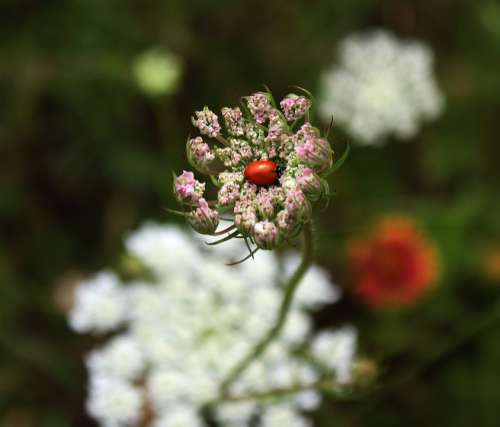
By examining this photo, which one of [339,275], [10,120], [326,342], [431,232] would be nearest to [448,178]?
[431,232]

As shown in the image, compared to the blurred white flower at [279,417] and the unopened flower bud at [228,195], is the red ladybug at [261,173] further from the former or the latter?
the blurred white flower at [279,417]

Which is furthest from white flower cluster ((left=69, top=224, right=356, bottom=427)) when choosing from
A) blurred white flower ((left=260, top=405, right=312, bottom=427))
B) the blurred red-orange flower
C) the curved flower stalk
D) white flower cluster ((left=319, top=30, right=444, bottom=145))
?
white flower cluster ((left=319, top=30, right=444, bottom=145))

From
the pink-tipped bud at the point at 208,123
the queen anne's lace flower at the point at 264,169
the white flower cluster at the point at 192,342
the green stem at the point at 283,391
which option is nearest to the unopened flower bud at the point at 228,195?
the queen anne's lace flower at the point at 264,169

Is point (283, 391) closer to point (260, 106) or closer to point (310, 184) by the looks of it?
point (310, 184)

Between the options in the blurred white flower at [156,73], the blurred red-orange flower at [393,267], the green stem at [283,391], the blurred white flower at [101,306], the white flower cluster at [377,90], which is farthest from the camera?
the white flower cluster at [377,90]

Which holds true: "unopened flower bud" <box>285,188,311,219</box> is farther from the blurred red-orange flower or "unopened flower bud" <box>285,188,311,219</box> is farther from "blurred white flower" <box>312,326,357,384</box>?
the blurred red-orange flower

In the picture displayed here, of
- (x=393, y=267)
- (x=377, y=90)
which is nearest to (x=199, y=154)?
(x=393, y=267)
